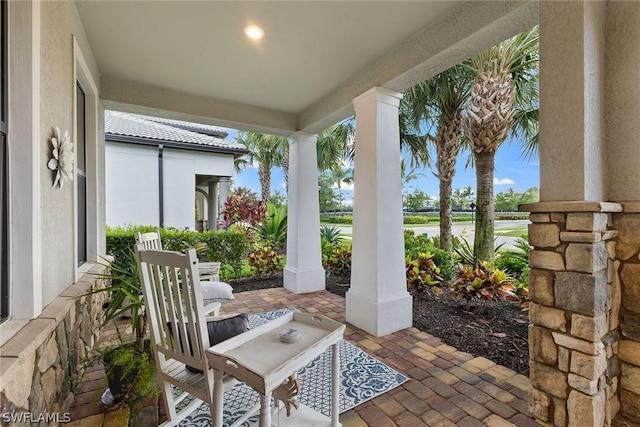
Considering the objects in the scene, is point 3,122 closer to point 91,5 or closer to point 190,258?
point 190,258

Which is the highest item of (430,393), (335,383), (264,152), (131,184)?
(264,152)

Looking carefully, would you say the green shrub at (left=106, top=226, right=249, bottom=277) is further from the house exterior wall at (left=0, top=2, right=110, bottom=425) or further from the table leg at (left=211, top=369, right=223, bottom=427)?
the table leg at (left=211, top=369, right=223, bottom=427)

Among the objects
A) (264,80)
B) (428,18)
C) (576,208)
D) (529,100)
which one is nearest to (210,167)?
(264,80)

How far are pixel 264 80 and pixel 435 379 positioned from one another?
150 inches

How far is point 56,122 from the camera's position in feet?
6.75

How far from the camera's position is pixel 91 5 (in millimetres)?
2404

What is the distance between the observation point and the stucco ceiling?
240 cm

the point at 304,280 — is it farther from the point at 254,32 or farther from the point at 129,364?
the point at 254,32

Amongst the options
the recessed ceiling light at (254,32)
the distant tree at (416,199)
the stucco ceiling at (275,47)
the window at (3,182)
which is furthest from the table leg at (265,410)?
the distant tree at (416,199)

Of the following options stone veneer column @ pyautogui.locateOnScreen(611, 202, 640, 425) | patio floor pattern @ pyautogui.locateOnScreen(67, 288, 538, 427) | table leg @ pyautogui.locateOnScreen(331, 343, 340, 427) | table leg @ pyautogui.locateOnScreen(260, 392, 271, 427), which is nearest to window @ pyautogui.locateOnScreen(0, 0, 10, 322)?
patio floor pattern @ pyautogui.locateOnScreen(67, 288, 538, 427)

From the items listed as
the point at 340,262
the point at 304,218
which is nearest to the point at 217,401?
the point at 304,218

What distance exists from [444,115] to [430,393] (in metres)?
4.92

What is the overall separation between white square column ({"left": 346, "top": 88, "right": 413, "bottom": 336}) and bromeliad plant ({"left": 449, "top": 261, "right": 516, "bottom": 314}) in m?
0.74

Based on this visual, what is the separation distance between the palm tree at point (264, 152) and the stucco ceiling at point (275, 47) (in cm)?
711
